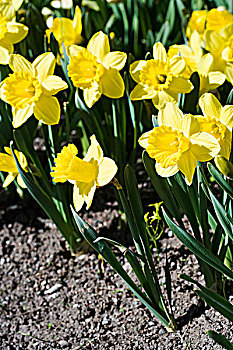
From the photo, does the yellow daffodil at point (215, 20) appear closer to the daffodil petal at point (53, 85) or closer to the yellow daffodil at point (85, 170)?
the daffodil petal at point (53, 85)

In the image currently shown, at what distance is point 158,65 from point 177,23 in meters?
1.35

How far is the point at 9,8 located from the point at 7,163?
711 millimetres

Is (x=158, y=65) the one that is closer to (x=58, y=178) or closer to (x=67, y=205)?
(x=58, y=178)

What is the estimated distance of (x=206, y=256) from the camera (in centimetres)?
146

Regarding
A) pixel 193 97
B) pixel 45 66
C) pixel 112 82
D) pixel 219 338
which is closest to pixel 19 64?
pixel 45 66

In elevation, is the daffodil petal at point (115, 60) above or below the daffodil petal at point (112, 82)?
above

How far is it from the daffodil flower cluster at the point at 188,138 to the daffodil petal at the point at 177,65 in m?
0.26

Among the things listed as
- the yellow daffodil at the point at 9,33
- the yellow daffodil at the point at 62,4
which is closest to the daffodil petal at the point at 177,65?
the yellow daffodil at the point at 9,33

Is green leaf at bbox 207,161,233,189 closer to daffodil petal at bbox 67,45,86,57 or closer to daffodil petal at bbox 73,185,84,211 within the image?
daffodil petal at bbox 73,185,84,211

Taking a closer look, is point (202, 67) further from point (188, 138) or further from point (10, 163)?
point (10, 163)

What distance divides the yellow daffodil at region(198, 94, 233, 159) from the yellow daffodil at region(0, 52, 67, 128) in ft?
1.76

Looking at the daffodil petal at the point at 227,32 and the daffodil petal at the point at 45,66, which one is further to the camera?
the daffodil petal at the point at 227,32

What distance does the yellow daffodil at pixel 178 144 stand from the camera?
1.41 m

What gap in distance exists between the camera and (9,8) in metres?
2.00
